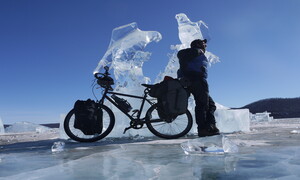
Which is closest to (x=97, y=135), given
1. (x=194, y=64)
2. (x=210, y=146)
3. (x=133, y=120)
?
(x=133, y=120)

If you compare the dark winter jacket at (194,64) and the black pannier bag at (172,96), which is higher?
the dark winter jacket at (194,64)

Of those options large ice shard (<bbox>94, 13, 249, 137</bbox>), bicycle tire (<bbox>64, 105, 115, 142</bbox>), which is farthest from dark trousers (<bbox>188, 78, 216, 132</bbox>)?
large ice shard (<bbox>94, 13, 249, 137</bbox>)

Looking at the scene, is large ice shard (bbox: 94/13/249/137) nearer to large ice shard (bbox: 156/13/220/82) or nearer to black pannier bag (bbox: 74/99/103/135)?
large ice shard (bbox: 156/13/220/82)

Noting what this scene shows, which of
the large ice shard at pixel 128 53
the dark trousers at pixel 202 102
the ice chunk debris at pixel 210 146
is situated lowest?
the ice chunk debris at pixel 210 146

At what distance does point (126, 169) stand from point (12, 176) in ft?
2.80

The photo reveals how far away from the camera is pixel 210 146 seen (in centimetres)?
276

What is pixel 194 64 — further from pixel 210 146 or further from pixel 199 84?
pixel 210 146

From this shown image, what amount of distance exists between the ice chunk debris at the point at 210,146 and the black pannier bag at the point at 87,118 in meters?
2.19

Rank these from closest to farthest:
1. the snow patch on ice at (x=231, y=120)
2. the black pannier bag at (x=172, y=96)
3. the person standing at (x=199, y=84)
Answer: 1. the person standing at (x=199, y=84)
2. the black pannier bag at (x=172, y=96)
3. the snow patch on ice at (x=231, y=120)

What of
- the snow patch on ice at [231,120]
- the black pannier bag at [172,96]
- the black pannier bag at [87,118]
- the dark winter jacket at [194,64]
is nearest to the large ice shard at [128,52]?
the snow patch on ice at [231,120]

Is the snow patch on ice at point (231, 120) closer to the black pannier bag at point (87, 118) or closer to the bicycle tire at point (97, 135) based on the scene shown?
the bicycle tire at point (97, 135)

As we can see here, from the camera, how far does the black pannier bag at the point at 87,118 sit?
4375mm

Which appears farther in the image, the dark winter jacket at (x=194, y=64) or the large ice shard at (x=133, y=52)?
the large ice shard at (x=133, y=52)

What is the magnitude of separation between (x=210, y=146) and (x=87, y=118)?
241 centimetres
